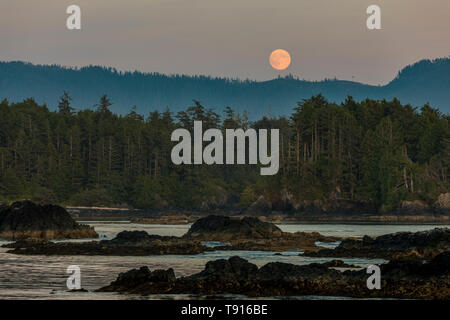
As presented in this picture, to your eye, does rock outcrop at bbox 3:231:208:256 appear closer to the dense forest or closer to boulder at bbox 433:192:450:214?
boulder at bbox 433:192:450:214

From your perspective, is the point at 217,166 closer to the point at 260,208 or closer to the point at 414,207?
the point at 260,208

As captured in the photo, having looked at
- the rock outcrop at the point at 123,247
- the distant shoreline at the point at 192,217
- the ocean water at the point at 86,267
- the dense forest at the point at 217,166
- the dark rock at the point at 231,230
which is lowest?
the distant shoreline at the point at 192,217

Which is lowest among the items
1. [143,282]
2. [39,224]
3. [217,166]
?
[143,282]

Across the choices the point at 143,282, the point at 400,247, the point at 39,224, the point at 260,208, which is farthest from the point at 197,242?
the point at 260,208

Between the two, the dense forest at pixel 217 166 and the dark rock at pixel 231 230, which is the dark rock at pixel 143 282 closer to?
the dark rock at pixel 231 230

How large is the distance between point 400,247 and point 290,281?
18657 millimetres

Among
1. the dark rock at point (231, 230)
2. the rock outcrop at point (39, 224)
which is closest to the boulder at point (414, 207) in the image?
the dark rock at point (231, 230)

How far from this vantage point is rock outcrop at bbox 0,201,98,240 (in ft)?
208

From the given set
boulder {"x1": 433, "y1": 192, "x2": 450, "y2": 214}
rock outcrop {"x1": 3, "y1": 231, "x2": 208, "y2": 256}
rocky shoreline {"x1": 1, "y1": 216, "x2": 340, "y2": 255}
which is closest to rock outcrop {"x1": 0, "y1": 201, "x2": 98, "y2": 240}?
rock outcrop {"x1": 3, "y1": 231, "x2": 208, "y2": 256}

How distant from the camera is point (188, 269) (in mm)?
40312

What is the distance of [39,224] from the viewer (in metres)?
63.7

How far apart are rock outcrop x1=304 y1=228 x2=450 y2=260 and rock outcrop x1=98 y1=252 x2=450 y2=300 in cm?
1274

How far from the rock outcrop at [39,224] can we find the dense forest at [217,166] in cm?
6218

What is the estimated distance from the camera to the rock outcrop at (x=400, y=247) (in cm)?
4522
